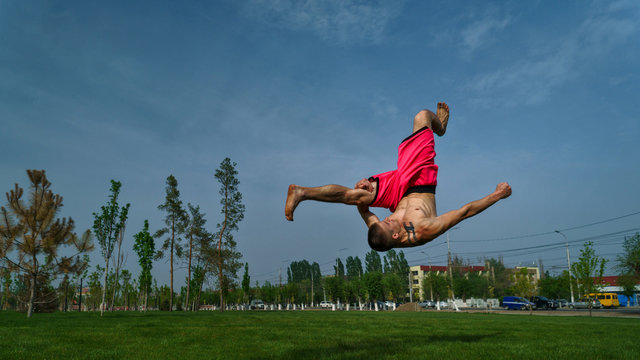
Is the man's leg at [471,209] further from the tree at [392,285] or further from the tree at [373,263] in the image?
the tree at [373,263]

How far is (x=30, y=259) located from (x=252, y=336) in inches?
686

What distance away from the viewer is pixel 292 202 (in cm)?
539

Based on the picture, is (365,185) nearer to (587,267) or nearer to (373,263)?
(587,267)

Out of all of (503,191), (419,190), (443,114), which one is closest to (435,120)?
(443,114)

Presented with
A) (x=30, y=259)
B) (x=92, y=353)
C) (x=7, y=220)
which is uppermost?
(x=7, y=220)

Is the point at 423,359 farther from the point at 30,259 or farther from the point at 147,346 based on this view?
the point at 30,259

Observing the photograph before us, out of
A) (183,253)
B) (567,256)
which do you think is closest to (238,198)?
(183,253)

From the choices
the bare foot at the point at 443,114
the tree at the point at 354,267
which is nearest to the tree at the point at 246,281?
the tree at the point at 354,267

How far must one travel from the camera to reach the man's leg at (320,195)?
5.40m

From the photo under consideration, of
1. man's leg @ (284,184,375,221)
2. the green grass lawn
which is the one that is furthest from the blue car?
man's leg @ (284,184,375,221)

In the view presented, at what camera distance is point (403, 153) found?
6.35 m

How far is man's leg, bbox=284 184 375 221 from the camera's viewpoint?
17.7 feet

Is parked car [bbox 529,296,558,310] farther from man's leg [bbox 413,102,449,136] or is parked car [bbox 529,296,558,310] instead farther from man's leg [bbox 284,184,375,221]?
man's leg [bbox 284,184,375,221]

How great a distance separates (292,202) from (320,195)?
15.5 inches
